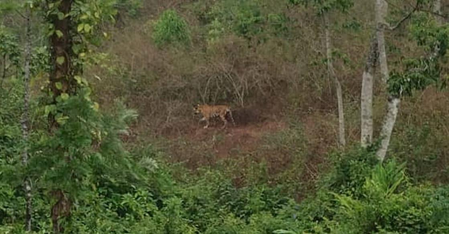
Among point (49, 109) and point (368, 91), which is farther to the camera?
point (368, 91)

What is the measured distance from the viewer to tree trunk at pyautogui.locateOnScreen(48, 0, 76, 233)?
3.40m

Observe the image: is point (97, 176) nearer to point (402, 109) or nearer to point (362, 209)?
point (362, 209)

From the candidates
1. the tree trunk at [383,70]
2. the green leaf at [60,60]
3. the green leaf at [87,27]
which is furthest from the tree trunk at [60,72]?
the tree trunk at [383,70]

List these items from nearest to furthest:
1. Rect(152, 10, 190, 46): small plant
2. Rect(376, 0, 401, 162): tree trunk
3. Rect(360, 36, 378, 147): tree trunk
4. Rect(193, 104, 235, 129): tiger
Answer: Rect(376, 0, 401, 162): tree trunk
Rect(360, 36, 378, 147): tree trunk
Rect(193, 104, 235, 129): tiger
Rect(152, 10, 190, 46): small plant

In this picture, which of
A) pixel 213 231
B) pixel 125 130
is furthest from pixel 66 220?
pixel 213 231

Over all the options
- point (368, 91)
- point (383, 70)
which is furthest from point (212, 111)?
point (383, 70)

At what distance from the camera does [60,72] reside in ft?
11.2

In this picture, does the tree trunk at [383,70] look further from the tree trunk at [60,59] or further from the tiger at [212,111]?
the tree trunk at [60,59]

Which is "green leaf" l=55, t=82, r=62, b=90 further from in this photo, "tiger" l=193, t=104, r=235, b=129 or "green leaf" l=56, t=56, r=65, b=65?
"tiger" l=193, t=104, r=235, b=129

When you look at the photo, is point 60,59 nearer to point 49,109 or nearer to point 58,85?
point 58,85

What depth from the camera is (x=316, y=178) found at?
10.8 metres

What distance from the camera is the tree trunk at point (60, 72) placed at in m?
3.40

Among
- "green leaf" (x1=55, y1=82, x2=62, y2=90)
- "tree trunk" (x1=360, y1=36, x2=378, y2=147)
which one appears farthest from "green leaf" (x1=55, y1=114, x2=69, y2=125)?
"tree trunk" (x1=360, y1=36, x2=378, y2=147)

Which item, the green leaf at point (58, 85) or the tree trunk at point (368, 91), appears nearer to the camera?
the green leaf at point (58, 85)
